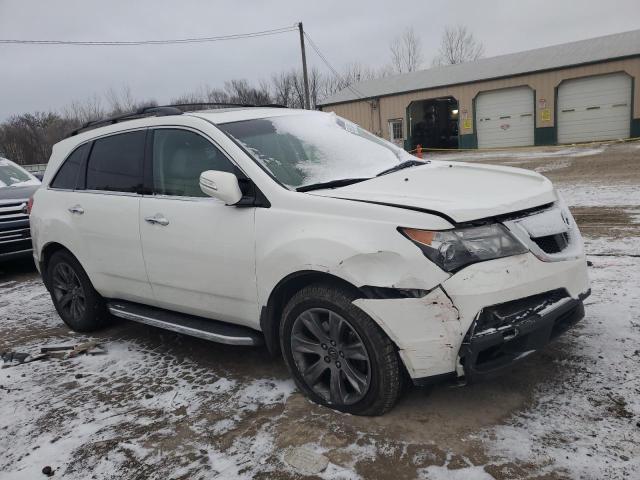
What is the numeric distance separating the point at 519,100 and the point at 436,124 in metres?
6.66

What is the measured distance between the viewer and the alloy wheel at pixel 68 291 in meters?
4.67

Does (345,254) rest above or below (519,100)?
below

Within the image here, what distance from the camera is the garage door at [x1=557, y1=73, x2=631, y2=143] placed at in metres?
24.6

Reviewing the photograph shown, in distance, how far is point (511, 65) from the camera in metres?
28.3

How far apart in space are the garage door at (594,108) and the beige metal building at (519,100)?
1.7 inches

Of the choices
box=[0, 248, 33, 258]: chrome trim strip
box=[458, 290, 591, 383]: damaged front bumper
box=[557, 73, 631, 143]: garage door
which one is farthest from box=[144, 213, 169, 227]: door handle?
box=[557, 73, 631, 143]: garage door

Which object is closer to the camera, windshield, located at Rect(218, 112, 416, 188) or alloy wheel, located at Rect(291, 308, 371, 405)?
alloy wheel, located at Rect(291, 308, 371, 405)

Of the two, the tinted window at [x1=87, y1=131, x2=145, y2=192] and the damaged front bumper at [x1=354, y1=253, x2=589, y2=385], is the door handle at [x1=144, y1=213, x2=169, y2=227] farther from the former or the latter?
the damaged front bumper at [x1=354, y1=253, x2=589, y2=385]

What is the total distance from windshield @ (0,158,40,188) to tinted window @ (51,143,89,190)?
3997 millimetres

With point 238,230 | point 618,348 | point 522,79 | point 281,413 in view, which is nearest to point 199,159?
point 238,230

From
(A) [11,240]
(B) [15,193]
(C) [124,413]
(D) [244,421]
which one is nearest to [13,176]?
(B) [15,193]

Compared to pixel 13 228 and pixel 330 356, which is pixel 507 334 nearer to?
pixel 330 356

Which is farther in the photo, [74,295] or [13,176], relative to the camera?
[13,176]

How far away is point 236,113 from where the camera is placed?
3920 millimetres
